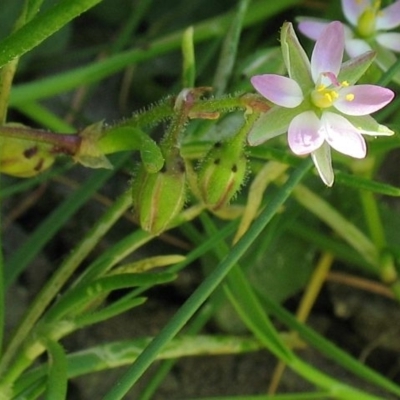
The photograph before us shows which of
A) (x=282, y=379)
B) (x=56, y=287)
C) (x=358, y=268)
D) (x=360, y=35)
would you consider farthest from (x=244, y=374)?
(x=360, y=35)

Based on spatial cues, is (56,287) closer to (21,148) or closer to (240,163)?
(21,148)

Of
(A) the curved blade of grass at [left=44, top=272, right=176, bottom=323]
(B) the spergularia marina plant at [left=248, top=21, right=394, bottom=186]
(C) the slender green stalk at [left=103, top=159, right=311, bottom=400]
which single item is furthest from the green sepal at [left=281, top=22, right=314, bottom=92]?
(A) the curved blade of grass at [left=44, top=272, right=176, bottom=323]

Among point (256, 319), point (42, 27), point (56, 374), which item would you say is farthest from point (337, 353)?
point (42, 27)

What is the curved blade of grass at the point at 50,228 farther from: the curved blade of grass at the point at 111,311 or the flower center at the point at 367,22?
the flower center at the point at 367,22

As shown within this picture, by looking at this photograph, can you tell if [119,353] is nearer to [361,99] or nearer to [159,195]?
[159,195]

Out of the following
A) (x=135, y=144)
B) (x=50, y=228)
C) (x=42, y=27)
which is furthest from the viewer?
(x=50, y=228)

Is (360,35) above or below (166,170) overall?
above

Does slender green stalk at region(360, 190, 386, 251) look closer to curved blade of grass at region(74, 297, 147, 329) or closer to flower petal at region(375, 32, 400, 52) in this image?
flower petal at region(375, 32, 400, 52)
